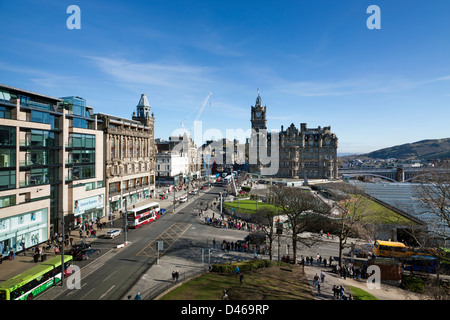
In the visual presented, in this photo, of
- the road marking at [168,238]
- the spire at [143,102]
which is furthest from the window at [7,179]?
the spire at [143,102]

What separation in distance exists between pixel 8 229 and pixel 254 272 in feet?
98.9

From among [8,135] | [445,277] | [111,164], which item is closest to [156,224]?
[111,164]

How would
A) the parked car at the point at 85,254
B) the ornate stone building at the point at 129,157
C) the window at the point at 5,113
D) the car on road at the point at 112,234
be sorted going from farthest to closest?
the ornate stone building at the point at 129,157 < the car on road at the point at 112,234 < the window at the point at 5,113 < the parked car at the point at 85,254

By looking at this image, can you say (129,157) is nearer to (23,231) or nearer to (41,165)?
(41,165)

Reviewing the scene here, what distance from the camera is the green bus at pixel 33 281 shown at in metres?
21.0

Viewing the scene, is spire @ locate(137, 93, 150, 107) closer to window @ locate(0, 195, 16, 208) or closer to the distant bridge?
window @ locate(0, 195, 16, 208)

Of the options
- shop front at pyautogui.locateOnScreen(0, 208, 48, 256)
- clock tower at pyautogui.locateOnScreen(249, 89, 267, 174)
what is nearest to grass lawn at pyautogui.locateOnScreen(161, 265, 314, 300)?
shop front at pyautogui.locateOnScreen(0, 208, 48, 256)

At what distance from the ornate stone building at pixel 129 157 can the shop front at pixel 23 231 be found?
16884 millimetres

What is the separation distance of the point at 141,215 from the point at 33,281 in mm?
26972

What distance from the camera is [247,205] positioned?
6594 cm

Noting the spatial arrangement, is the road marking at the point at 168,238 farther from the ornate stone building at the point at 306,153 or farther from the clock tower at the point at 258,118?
the clock tower at the point at 258,118

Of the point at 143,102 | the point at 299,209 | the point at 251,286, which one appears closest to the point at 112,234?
the point at 251,286
